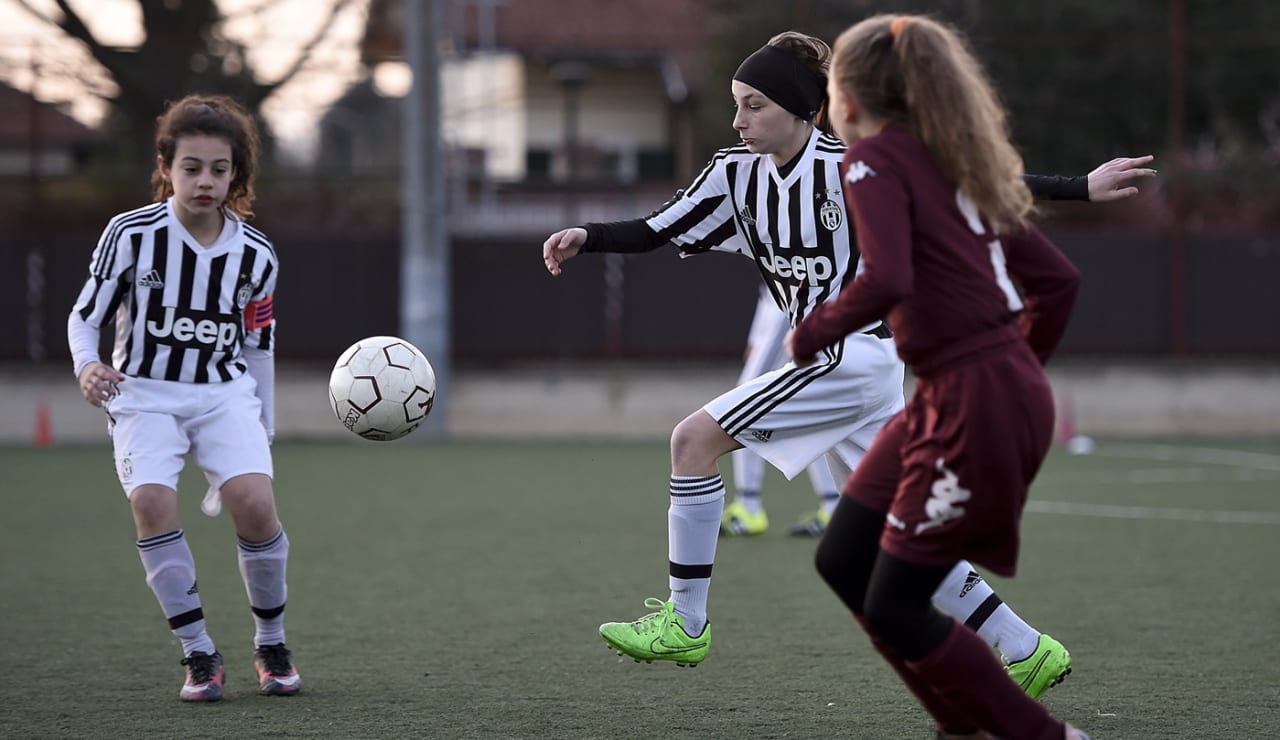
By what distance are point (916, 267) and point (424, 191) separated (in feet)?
42.8

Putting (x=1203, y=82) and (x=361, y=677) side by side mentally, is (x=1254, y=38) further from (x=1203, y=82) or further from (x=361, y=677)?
(x=361, y=677)

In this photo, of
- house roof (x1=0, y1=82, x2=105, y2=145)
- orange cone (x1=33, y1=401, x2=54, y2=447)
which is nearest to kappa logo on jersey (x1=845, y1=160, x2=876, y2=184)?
orange cone (x1=33, y1=401, x2=54, y2=447)

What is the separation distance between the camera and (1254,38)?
19219 millimetres

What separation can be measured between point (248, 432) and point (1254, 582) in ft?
15.5

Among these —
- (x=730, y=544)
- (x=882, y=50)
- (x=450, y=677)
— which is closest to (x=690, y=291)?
(x=730, y=544)

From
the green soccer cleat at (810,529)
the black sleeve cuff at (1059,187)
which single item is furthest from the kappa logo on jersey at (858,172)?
the green soccer cleat at (810,529)

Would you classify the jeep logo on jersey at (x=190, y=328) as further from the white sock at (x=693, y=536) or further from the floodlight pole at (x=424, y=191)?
the floodlight pole at (x=424, y=191)

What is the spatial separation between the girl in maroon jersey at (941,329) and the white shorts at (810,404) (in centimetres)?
109

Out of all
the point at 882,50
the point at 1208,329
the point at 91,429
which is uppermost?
the point at 882,50

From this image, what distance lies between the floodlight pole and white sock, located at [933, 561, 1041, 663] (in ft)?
38.6

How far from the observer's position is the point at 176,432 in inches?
195

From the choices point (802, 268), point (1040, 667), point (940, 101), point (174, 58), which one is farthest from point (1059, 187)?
point (174, 58)

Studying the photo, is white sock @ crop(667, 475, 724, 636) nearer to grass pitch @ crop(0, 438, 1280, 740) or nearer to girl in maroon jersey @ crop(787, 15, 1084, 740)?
grass pitch @ crop(0, 438, 1280, 740)

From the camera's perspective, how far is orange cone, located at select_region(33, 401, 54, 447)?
1605 centimetres
